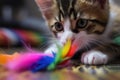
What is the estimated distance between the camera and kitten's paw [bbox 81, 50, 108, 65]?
3.56 feet

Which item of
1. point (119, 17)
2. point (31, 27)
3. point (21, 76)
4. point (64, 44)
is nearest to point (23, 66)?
point (21, 76)

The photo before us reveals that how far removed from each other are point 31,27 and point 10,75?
0.84 m

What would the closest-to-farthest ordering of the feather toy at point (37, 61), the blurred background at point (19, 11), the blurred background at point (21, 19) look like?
1. the feather toy at point (37, 61)
2. the blurred background at point (21, 19)
3. the blurred background at point (19, 11)

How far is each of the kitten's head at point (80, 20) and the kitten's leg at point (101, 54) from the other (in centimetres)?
5

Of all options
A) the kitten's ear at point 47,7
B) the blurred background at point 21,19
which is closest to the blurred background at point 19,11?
the blurred background at point 21,19

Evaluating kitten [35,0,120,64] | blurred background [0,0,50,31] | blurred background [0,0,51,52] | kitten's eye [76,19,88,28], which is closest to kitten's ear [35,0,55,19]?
kitten [35,0,120,64]

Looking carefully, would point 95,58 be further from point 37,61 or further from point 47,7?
point 47,7

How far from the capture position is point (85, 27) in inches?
44.9

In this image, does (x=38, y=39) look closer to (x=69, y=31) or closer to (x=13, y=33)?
(x=13, y=33)

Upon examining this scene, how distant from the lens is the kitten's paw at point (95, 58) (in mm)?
1085

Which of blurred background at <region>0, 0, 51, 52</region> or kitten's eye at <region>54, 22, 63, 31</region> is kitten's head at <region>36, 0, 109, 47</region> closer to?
kitten's eye at <region>54, 22, 63, 31</region>

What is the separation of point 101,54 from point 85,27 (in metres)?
0.12

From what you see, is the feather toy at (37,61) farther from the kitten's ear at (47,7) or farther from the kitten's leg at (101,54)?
the kitten's ear at (47,7)

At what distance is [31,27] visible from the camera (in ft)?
5.94
